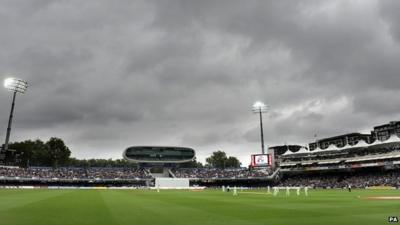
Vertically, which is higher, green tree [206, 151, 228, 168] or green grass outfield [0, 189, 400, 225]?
green tree [206, 151, 228, 168]

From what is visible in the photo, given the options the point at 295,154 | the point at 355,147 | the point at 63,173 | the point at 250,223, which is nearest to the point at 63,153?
the point at 63,173

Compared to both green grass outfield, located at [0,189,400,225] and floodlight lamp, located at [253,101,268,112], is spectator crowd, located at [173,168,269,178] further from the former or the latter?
green grass outfield, located at [0,189,400,225]

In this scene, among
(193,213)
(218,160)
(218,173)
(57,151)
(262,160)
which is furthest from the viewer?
(218,160)

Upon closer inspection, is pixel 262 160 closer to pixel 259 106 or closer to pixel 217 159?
pixel 259 106

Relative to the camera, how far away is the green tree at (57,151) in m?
148

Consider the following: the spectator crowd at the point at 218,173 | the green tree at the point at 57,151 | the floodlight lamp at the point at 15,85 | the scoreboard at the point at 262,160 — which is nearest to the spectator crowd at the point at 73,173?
the spectator crowd at the point at 218,173

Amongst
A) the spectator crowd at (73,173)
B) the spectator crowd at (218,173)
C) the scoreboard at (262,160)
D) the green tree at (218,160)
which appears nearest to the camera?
the spectator crowd at (73,173)

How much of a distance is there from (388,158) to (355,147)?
14.0 metres

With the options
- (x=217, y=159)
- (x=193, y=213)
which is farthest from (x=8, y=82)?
(x=217, y=159)

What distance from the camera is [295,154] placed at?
117 metres

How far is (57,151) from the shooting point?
150375 mm

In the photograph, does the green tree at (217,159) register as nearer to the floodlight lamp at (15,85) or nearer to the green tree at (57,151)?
the green tree at (57,151)

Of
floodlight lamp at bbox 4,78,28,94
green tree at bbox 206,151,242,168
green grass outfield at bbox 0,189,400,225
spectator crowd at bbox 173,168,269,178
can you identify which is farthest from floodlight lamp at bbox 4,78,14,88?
green tree at bbox 206,151,242,168

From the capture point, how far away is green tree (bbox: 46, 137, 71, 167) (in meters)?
148
